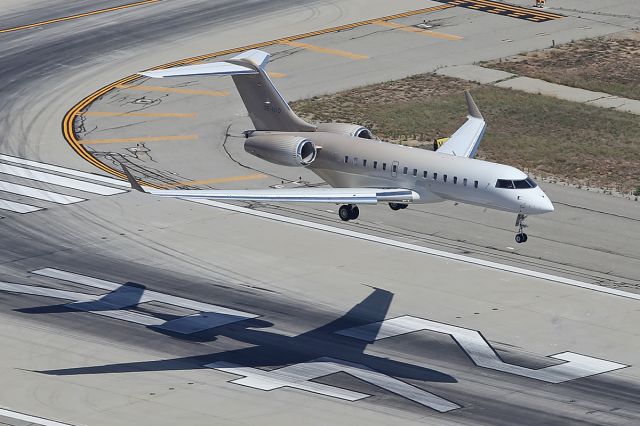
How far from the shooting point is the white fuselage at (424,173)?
6266 centimetres

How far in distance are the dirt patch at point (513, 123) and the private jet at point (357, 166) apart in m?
11.6

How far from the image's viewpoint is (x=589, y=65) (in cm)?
10000

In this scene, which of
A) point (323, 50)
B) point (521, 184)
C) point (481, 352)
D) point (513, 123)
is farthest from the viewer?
point (323, 50)

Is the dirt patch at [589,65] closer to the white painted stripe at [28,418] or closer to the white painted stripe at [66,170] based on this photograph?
the white painted stripe at [66,170]

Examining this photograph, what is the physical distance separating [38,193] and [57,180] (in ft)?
7.23

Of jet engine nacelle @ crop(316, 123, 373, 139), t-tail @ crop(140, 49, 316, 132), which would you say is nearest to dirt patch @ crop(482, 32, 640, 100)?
jet engine nacelle @ crop(316, 123, 373, 139)

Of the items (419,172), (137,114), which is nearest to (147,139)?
(137,114)

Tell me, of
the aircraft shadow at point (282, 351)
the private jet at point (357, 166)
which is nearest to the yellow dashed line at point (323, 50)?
the private jet at point (357, 166)

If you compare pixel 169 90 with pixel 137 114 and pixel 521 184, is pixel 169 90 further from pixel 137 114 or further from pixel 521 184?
pixel 521 184

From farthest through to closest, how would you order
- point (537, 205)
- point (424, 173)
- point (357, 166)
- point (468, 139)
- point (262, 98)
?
point (468, 139)
point (262, 98)
point (357, 166)
point (424, 173)
point (537, 205)

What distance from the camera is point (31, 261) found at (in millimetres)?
67938

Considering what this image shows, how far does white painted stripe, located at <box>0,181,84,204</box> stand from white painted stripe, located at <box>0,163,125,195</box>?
129 centimetres

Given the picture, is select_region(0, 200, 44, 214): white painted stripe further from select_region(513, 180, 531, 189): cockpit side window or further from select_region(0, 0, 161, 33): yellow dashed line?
select_region(0, 0, 161, 33): yellow dashed line

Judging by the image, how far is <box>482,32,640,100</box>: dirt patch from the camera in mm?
96375
